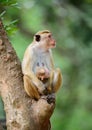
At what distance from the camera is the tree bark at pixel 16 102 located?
3104 mm

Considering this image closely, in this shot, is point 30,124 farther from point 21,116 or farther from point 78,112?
point 78,112

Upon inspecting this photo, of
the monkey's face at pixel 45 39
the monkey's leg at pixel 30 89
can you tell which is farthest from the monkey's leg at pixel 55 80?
the monkey's face at pixel 45 39

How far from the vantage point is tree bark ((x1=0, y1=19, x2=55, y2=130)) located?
10.2ft

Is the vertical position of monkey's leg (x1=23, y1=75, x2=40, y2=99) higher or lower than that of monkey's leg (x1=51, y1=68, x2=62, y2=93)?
higher

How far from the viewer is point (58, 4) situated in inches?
363

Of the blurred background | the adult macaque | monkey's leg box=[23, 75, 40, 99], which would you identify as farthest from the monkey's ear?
the blurred background

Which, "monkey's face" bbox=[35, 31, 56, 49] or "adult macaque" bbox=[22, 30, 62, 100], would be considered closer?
"adult macaque" bbox=[22, 30, 62, 100]

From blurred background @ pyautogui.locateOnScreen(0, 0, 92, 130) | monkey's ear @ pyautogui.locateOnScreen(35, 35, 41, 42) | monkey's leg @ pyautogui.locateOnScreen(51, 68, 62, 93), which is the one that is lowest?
blurred background @ pyautogui.locateOnScreen(0, 0, 92, 130)

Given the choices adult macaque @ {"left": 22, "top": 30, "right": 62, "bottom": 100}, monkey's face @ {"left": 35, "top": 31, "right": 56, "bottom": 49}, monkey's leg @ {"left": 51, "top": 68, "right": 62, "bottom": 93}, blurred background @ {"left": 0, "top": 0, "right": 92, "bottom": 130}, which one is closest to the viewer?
adult macaque @ {"left": 22, "top": 30, "right": 62, "bottom": 100}

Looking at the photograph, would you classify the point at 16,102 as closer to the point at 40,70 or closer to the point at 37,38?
A: the point at 40,70

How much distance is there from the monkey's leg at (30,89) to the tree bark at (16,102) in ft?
0.08

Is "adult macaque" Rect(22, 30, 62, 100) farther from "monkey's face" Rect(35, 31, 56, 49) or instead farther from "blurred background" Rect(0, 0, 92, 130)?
"blurred background" Rect(0, 0, 92, 130)

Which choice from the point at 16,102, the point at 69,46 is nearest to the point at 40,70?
the point at 16,102

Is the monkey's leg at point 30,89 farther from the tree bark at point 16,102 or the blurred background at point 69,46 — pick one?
the blurred background at point 69,46
